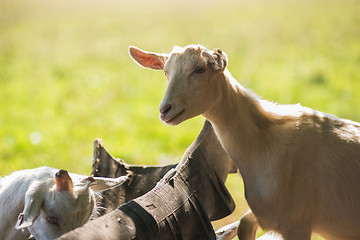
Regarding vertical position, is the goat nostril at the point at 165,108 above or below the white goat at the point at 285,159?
above

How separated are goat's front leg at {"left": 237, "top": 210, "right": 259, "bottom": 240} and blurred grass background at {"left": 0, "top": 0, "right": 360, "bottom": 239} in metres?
2.03

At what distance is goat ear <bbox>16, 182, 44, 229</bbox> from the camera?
2681mm

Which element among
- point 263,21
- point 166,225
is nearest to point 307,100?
point 263,21

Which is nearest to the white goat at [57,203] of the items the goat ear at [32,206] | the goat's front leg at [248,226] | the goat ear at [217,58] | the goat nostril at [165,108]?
the goat ear at [32,206]

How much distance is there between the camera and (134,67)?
447 inches

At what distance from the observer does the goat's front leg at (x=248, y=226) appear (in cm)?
372

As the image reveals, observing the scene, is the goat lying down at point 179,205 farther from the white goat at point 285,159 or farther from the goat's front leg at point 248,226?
the white goat at point 285,159

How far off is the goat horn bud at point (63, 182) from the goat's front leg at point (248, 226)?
1.43 m

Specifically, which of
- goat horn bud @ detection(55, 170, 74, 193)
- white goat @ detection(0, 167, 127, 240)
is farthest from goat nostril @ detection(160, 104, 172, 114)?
goat horn bud @ detection(55, 170, 74, 193)

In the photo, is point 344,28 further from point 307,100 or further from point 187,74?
point 187,74

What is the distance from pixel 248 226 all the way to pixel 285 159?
641 millimetres

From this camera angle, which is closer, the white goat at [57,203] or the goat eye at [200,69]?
the white goat at [57,203]

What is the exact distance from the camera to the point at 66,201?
A: 9.38ft

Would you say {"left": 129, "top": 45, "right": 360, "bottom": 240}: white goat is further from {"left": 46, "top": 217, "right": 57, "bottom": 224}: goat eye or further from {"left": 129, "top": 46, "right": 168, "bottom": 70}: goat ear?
{"left": 46, "top": 217, "right": 57, "bottom": 224}: goat eye
